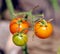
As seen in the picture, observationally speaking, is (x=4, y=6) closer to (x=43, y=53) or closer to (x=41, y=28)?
(x=43, y=53)

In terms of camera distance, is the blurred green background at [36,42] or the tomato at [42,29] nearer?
the tomato at [42,29]

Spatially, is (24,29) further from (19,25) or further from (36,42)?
(36,42)

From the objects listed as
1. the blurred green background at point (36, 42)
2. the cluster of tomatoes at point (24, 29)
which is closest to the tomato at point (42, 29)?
the cluster of tomatoes at point (24, 29)

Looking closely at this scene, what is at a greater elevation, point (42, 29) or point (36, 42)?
point (42, 29)

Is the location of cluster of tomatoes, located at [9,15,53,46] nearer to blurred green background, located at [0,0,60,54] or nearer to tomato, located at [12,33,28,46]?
tomato, located at [12,33,28,46]

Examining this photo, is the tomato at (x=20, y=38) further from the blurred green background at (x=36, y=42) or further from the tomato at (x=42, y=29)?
the blurred green background at (x=36, y=42)

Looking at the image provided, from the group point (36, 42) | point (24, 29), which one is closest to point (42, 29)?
point (24, 29)

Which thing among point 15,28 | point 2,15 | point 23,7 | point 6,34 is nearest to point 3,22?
point 6,34

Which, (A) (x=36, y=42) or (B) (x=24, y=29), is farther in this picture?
(A) (x=36, y=42)
